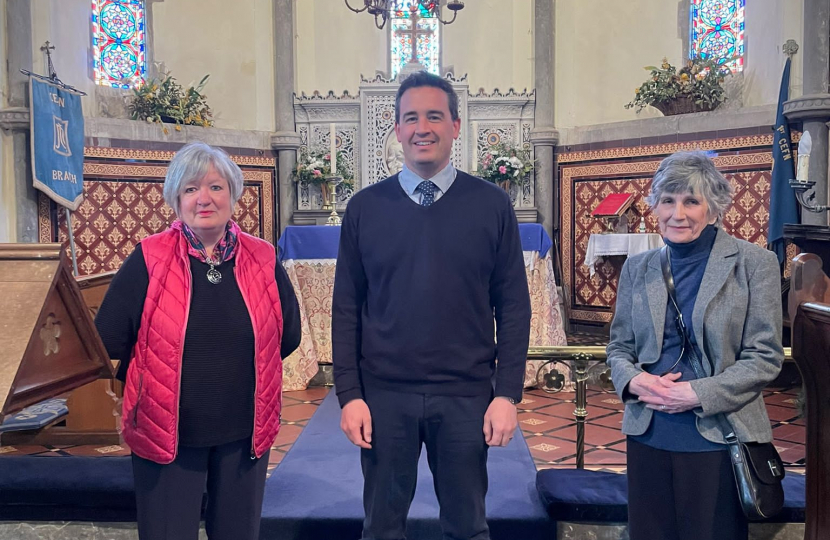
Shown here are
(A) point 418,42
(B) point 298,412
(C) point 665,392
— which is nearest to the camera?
(C) point 665,392

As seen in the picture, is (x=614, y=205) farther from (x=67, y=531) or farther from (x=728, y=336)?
(x=67, y=531)

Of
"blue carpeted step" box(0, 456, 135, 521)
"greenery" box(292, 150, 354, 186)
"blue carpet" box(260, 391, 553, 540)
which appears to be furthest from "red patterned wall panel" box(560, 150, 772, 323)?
"blue carpeted step" box(0, 456, 135, 521)

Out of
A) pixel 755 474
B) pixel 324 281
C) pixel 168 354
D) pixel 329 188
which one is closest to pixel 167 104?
pixel 329 188

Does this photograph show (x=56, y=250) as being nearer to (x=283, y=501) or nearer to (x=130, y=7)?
(x=283, y=501)

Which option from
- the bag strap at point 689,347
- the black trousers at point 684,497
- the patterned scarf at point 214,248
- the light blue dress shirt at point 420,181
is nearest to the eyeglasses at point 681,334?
the bag strap at point 689,347

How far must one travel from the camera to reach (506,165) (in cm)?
777

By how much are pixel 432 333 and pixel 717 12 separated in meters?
7.39

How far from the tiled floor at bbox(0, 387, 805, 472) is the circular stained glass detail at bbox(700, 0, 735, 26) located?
4.24m

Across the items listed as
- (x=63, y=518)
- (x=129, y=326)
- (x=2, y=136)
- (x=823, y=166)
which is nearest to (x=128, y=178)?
(x=2, y=136)

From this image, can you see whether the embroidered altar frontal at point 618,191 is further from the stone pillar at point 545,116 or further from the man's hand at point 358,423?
the man's hand at point 358,423

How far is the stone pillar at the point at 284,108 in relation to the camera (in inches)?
324

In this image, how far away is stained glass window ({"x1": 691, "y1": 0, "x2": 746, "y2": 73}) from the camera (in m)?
7.53

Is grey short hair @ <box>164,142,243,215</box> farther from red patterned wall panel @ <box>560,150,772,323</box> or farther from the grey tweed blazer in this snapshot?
red patterned wall panel @ <box>560,150,772,323</box>

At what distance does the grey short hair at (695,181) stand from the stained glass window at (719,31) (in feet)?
21.1
